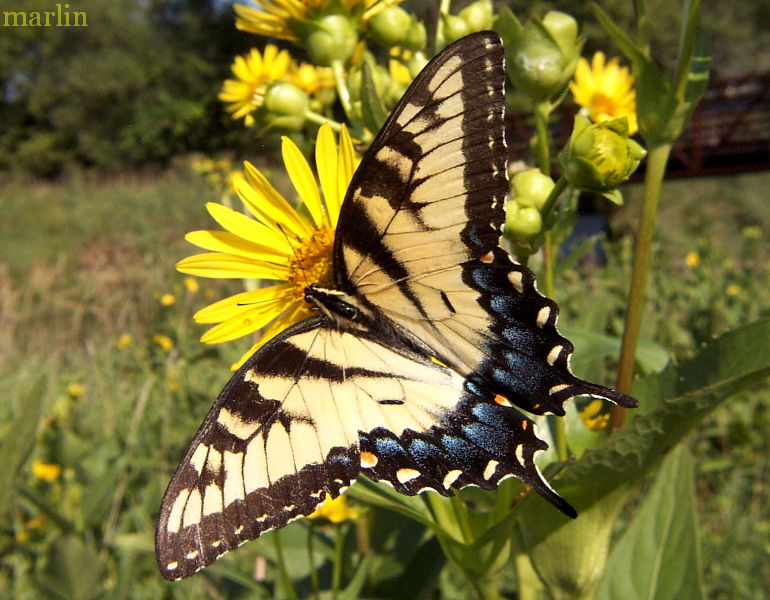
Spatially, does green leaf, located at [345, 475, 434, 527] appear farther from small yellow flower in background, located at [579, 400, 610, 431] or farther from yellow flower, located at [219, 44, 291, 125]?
yellow flower, located at [219, 44, 291, 125]

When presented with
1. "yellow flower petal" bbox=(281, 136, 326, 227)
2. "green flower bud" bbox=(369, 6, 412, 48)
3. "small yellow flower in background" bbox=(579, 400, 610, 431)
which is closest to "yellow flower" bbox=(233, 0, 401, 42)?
"green flower bud" bbox=(369, 6, 412, 48)

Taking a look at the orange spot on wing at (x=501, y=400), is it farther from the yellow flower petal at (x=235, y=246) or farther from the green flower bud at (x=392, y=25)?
the green flower bud at (x=392, y=25)

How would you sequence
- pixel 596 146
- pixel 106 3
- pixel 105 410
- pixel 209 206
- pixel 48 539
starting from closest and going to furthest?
1. pixel 596 146
2. pixel 209 206
3. pixel 48 539
4. pixel 105 410
5. pixel 106 3

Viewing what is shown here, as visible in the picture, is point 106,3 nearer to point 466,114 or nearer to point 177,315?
point 177,315

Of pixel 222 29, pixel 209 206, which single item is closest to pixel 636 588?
pixel 209 206

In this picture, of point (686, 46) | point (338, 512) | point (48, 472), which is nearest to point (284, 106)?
point (686, 46)

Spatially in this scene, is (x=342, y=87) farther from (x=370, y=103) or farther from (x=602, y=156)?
(x=602, y=156)
